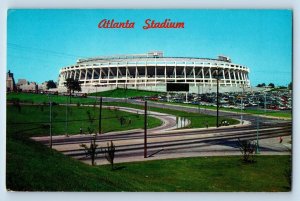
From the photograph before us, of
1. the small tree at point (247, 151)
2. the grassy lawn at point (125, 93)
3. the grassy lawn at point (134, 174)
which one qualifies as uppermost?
the grassy lawn at point (125, 93)

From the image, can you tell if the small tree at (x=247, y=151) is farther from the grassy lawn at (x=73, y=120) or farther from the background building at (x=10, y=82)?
the background building at (x=10, y=82)

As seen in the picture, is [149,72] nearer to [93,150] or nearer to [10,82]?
[93,150]

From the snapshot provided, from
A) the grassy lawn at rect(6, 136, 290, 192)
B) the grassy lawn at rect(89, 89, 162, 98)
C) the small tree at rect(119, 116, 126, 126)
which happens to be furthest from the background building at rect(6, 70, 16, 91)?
the small tree at rect(119, 116, 126, 126)

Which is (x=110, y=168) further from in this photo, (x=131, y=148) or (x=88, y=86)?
(x=88, y=86)

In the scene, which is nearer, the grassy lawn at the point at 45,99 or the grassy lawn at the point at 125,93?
the grassy lawn at the point at 45,99

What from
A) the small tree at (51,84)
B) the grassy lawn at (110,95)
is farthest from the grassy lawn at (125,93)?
the small tree at (51,84)

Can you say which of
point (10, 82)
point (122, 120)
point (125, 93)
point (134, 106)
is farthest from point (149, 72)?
point (10, 82)
